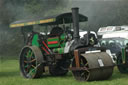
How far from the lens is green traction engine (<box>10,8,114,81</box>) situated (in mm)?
8914

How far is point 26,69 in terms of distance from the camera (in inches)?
440

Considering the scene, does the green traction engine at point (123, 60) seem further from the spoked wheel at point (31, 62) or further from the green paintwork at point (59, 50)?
the spoked wheel at point (31, 62)

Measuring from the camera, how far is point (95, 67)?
866 cm

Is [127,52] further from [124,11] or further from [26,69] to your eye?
[124,11]

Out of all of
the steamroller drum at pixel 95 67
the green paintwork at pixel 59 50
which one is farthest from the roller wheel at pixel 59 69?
the steamroller drum at pixel 95 67

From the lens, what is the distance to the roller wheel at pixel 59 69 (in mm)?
11147

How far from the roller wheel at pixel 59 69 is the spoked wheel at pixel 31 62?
65 centimetres

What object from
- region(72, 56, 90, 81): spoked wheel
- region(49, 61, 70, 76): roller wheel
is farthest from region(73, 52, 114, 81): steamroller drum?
region(49, 61, 70, 76): roller wheel

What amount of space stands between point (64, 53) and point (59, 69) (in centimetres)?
173

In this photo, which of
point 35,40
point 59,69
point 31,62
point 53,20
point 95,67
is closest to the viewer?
point 95,67

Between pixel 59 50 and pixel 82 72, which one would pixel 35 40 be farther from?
pixel 82 72

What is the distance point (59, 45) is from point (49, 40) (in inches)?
22.4

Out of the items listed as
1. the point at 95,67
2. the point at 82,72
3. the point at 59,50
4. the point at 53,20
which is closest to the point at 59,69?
the point at 59,50

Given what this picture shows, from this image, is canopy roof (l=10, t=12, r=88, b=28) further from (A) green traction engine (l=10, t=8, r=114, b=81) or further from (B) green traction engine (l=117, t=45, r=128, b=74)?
(B) green traction engine (l=117, t=45, r=128, b=74)
